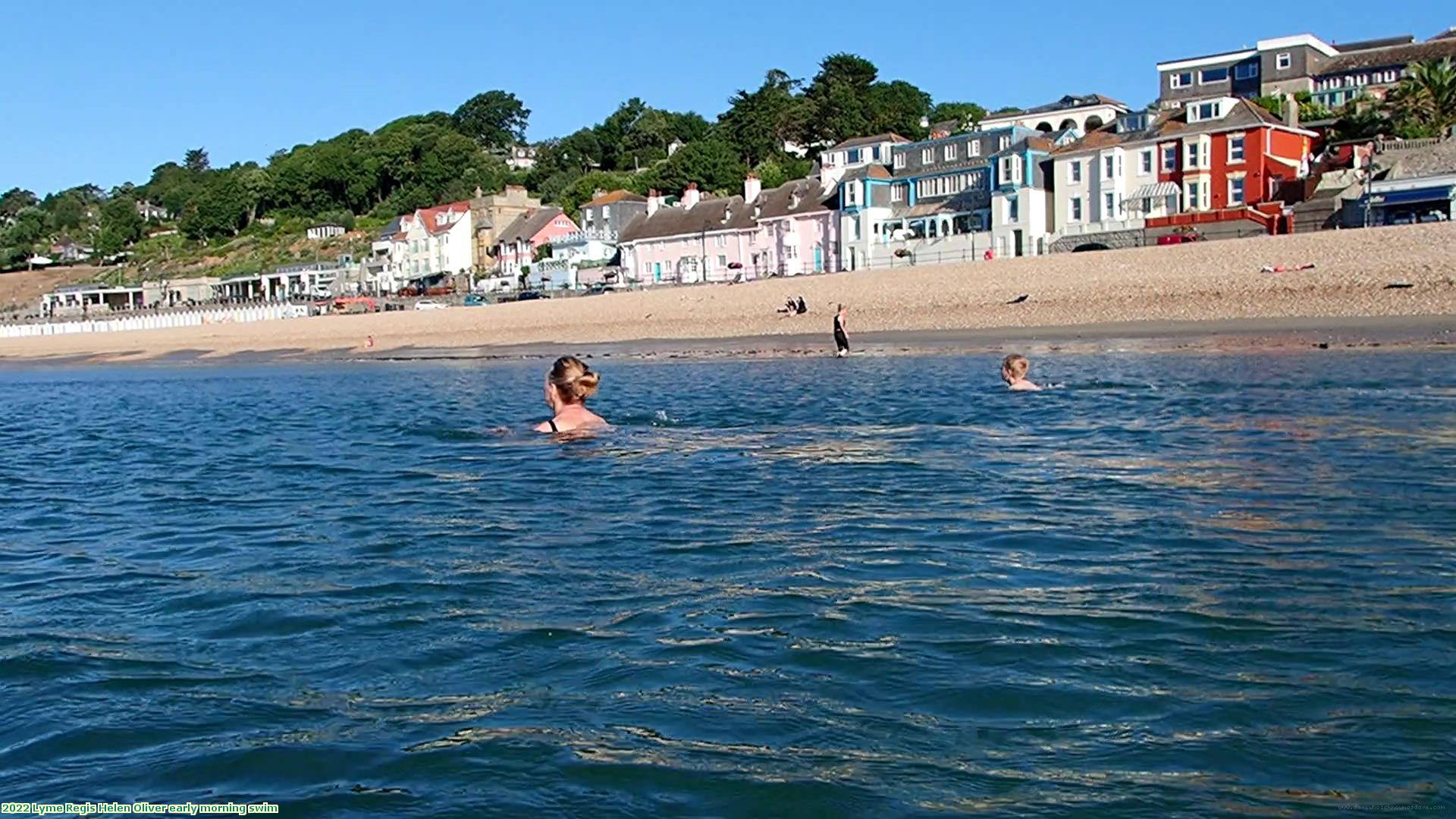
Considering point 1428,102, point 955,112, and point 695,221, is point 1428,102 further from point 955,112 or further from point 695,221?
point 955,112

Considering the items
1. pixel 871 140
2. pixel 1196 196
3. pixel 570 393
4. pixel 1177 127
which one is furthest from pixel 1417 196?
pixel 570 393

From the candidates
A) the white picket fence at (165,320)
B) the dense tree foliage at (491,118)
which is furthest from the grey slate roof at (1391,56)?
the dense tree foliage at (491,118)

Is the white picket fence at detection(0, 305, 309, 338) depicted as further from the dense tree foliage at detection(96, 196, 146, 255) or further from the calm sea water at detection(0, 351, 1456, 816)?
the calm sea water at detection(0, 351, 1456, 816)

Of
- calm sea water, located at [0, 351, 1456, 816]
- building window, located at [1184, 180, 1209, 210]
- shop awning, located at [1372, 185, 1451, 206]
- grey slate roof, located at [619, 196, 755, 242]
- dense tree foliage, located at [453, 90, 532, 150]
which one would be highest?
dense tree foliage, located at [453, 90, 532, 150]

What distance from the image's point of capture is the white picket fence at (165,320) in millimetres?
82125

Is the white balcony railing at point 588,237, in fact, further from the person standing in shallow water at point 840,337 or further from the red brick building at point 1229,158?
the person standing in shallow water at point 840,337

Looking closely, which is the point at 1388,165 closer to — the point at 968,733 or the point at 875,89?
the point at 968,733

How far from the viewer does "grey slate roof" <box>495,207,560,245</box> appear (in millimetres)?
94750

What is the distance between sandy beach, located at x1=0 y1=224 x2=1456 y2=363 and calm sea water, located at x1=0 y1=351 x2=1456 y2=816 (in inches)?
714

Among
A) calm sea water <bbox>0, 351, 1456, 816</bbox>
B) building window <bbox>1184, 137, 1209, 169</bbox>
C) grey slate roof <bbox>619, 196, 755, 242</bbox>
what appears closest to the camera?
calm sea water <bbox>0, 351, 1456, 816</bbox>

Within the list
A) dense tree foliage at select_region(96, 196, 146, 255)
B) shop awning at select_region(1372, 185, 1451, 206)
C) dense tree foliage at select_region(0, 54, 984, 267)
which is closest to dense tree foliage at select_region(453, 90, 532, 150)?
dense tree foliage at select_region(0, 54, 984, 267)

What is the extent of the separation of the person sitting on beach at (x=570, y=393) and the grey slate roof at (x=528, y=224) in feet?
274

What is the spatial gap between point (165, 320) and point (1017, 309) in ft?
221

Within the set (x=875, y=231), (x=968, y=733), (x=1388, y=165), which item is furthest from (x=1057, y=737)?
(x=875, y=231)
